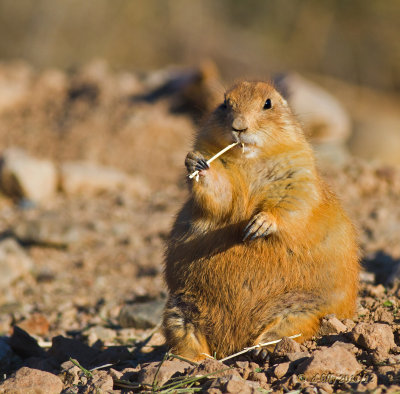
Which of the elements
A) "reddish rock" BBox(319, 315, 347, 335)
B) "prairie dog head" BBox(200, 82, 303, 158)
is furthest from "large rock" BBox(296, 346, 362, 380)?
"prairie dog head" BBox(200, 82, 303, 158)

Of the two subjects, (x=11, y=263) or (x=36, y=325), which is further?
(x=11, y=263)

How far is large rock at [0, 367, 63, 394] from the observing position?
369cm

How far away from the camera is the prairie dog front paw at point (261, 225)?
391cm

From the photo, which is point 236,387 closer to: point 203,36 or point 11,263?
point 11,263

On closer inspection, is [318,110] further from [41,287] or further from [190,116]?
[41,287]

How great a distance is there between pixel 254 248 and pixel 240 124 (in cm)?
84

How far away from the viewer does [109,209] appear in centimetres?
863

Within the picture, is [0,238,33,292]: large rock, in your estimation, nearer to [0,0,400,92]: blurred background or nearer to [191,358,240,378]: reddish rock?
[191,358,240,378]: reddish rock

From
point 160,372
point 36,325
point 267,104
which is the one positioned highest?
point 267,104

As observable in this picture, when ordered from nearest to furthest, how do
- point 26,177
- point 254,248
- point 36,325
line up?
point 254,248 → point 36,325 → point 26,177

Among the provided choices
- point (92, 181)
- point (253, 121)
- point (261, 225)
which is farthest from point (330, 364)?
point (92, 181)

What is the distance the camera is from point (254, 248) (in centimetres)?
412

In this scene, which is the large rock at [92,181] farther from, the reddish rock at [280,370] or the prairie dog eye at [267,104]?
the reddish rock at [280,370]

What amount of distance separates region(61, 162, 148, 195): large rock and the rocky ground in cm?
2
